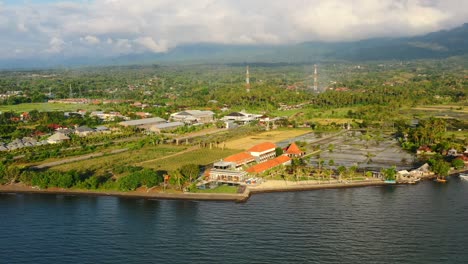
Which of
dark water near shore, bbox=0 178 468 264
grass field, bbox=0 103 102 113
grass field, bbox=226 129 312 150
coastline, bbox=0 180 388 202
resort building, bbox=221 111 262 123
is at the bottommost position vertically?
dark water near shore, bbox=0 178 468 264

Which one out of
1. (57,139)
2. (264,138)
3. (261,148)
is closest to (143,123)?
(57,139)

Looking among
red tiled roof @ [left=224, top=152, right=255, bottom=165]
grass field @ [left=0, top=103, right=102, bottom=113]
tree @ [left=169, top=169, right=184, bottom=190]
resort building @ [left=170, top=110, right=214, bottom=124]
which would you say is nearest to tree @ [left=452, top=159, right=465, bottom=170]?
red tiled roof @ [left=224, top=152, right=255, bottom=165]

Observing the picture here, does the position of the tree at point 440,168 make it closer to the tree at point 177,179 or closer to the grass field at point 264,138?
the grass field at point 264,138

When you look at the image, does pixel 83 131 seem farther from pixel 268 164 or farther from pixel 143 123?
pixel 268 164

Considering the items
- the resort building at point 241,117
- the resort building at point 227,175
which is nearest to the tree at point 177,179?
the resort building at point 227,175

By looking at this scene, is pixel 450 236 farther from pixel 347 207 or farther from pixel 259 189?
pixel 259 189

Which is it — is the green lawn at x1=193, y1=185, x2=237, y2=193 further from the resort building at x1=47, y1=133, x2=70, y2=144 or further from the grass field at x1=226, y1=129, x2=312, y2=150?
the resort building at x1=47, y1=133, x2=70, y2=144
